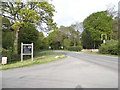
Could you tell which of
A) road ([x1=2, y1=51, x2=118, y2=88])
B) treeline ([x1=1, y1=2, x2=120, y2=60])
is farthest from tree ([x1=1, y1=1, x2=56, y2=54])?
road ([x1=2, y1=51, x2=118, y2=88])

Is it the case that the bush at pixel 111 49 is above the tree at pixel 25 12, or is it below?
below

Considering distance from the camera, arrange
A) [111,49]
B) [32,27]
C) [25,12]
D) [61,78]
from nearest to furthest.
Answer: [61,78] < [25,12] < [32,27] < [111,49]

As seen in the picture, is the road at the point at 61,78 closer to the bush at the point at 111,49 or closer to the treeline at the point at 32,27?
the treeline at the point at 32,27

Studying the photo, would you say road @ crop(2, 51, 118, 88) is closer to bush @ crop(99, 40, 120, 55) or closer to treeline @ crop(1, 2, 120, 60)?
treeline @ crop(1, 2, 120, 60)

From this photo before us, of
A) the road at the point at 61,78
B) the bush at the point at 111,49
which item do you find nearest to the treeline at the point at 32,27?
the bush at the point at 111,49

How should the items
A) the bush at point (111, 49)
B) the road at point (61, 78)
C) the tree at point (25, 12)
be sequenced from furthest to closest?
1. the bush at point (111, 49)
2. the tree at point (25, 12)
3. the road at point (61, 78)

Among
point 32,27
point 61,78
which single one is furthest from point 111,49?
point 61,78

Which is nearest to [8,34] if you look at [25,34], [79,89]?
[25,34]

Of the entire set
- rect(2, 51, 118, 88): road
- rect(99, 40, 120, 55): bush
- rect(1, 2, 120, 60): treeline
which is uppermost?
rect(1, 2, 120, 60): treeline

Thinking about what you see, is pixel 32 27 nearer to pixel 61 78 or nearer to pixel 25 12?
pixel 25 12

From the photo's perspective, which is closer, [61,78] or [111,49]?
[61,78]

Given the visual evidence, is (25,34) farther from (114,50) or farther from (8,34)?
(114,50)

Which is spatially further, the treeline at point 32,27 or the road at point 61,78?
the treeline at point 32,27

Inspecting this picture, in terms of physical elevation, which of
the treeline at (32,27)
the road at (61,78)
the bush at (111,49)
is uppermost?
the treeline at (32,27)
